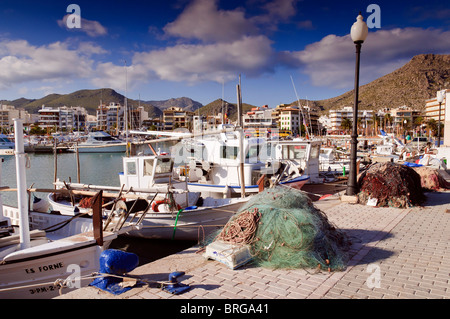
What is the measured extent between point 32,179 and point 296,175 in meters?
27.8

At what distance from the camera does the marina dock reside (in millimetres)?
4273

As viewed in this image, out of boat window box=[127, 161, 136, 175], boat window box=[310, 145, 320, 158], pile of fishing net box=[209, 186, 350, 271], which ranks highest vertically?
boat window box=[310, 145, 320, 158]

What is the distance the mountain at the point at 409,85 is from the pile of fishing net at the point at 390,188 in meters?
163

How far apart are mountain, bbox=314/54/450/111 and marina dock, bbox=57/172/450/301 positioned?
168 metres

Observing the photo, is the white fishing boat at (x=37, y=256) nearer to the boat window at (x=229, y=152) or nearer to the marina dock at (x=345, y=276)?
the marina dock at (x=345, y=276)

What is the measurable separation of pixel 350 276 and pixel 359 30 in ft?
25.1

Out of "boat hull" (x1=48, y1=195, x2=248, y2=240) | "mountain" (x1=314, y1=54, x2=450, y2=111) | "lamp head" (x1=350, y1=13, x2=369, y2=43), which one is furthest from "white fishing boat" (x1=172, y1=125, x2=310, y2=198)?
"mountain" (x1=314, y1=54, x2=450, y2=111)

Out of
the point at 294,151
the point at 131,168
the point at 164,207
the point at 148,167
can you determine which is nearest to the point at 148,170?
the point at 148,167

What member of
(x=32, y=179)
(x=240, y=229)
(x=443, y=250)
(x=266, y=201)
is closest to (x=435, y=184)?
(x=443, y=250)

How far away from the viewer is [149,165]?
11852 mm

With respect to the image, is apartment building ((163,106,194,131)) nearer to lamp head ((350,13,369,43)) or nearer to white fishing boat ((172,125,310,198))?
white fishing boat ((172,125,310,198))

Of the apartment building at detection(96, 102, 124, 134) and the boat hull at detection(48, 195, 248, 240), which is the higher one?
the apartment building at detection(96, 102, 124, 134)

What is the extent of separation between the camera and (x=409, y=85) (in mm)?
173375

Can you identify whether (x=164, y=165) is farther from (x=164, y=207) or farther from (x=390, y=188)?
(x=390, y=188)
